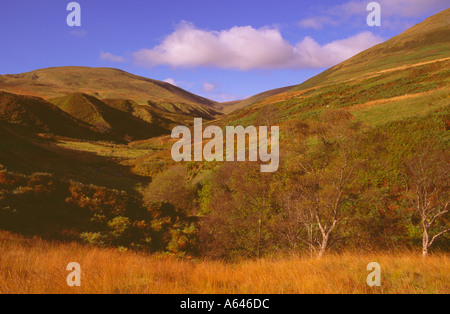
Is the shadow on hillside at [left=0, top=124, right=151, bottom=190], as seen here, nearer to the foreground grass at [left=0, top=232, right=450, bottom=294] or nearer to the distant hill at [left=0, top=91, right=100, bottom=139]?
the foreground grass at [left=0, top=232, right=450, bottom=294]

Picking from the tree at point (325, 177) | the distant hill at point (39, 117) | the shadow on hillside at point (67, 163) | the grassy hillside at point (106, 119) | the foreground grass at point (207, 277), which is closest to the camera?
the foreground grass at point (207, 277)

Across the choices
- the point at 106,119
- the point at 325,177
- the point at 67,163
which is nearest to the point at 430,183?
the point at 325,177

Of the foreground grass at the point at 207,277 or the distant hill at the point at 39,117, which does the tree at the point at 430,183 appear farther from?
the distant hill at the point at 39,117

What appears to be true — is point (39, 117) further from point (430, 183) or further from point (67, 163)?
point (430, 183)

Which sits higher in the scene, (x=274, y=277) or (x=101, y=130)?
(x=101, y=130)

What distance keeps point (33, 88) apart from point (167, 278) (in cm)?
22288

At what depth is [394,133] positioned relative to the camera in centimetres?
2642

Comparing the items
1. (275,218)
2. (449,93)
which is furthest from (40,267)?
(449,93)

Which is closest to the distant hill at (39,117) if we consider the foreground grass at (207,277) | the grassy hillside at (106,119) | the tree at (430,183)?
the grassy hillside at (106,119)

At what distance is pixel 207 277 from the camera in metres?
5.98

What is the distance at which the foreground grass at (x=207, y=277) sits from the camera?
199 inches

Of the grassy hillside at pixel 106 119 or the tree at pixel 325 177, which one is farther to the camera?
the grassy hillside at pixel 106 119

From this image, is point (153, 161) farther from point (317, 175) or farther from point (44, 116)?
point (44, 116)

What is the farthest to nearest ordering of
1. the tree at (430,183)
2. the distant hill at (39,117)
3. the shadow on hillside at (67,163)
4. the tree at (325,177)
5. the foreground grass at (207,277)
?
the distant hill at (39,117)
the shadow on hillside at (67,163)
the tree at (325,177)
the tree at (430,183)
the foreground grass at (207,277)
